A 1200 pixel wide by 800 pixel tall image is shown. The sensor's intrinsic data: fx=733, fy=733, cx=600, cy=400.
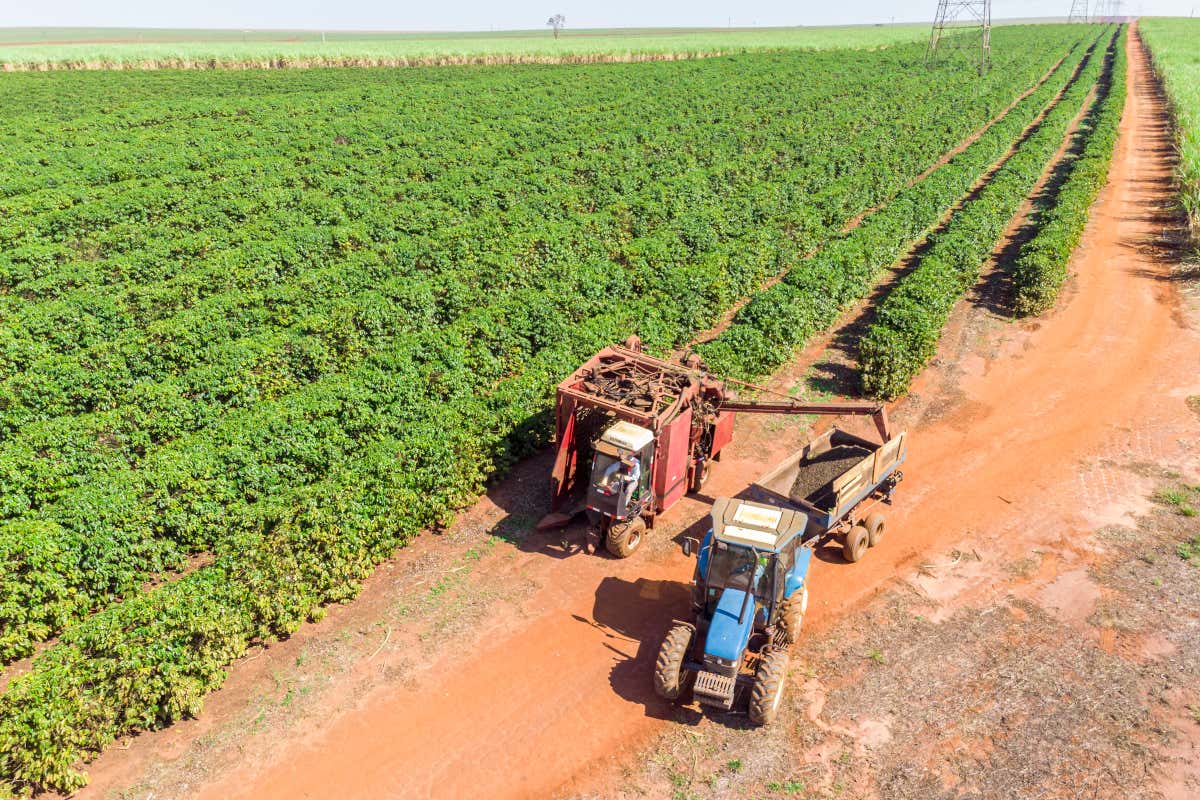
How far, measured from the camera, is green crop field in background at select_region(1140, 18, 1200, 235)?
33656 mm

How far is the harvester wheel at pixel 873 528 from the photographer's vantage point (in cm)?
1495

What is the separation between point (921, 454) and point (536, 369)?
32.7ft

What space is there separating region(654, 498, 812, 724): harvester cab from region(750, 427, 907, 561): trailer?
6.64 ft

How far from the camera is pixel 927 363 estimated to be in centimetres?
2273

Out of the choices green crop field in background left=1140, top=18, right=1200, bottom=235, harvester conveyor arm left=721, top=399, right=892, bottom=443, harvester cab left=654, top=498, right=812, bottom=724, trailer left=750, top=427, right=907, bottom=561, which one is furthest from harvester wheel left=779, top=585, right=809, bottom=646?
green crop field in background left=1140, top=18, right=1200, bottom=235

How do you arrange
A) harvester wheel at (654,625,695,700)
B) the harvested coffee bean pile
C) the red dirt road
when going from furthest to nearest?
the harvested coffee bean pile
harvester wheel at (654,625,695,700)
the red dirt road

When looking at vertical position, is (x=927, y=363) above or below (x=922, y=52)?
below

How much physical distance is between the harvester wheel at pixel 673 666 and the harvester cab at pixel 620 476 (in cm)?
321

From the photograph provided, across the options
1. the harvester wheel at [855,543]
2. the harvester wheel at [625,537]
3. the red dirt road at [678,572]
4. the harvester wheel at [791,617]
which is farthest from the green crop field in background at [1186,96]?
the harvester wheel at [791,617]

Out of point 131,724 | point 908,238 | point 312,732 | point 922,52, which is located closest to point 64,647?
point 131,724

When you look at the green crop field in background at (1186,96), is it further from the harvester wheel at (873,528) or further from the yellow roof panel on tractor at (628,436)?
the yellow roof panel on tractor at (628,436)

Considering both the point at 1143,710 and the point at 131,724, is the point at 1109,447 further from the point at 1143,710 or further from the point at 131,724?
the point at 131,724

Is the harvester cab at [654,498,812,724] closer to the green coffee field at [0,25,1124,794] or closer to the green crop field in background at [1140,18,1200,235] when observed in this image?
the green coffee field at [0,25,1124,794]

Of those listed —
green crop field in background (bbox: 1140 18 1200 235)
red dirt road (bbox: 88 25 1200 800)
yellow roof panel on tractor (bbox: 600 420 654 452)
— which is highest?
green crop field in background (bbox: 1140 18 1200 235)
